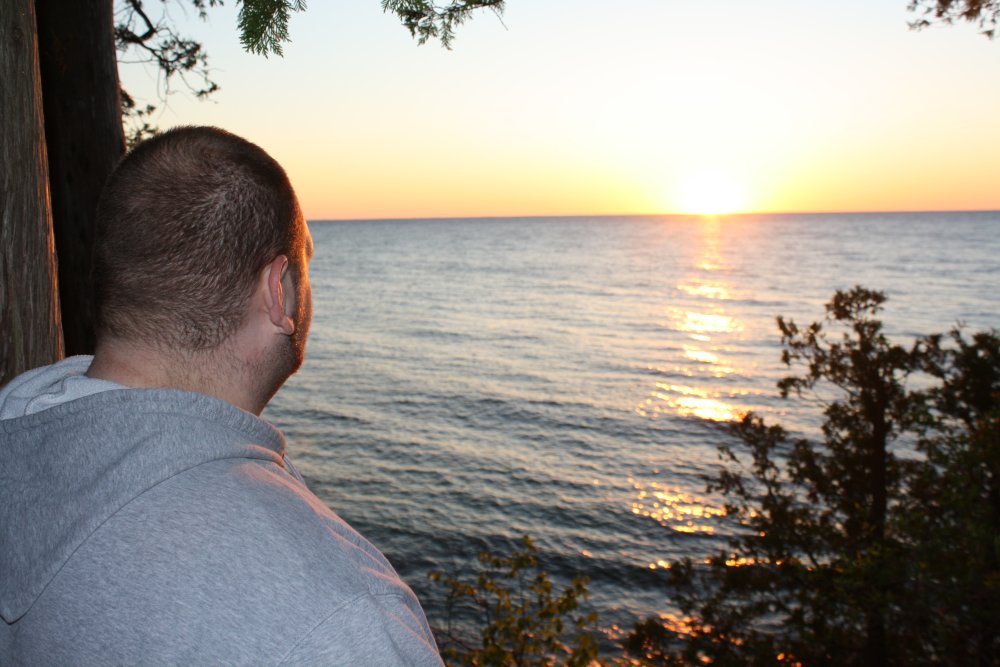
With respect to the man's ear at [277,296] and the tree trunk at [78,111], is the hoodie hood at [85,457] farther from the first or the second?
the tree trunk at [78,111]

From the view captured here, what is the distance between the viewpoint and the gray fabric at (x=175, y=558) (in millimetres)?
969

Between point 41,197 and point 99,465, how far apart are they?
133cm

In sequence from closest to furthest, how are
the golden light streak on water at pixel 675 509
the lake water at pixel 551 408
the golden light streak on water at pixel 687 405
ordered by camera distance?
the lake water at pixel 551 408 → the golden light streak on water at pixel 675 509 → the golden light streak on water at pixel 687 405

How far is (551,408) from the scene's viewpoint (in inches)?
863

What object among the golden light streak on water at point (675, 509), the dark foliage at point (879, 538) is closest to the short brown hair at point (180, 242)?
the dark foliage at point (879, 538)

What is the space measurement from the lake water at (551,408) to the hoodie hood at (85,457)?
1110 centimetres

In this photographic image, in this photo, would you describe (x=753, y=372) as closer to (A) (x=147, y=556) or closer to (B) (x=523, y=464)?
(B) (x=523, y=464)

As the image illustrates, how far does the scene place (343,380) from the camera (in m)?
25.0

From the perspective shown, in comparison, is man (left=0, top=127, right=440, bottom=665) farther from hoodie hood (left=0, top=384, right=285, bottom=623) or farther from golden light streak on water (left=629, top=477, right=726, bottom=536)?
golden light streak on water (left=629, top=477, right=726, bottom=536)

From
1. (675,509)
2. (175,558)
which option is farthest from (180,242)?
(675,509)

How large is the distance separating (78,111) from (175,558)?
2869mm

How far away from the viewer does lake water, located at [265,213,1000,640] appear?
13.8 meters

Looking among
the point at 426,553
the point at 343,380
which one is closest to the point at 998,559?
the point at 426,553

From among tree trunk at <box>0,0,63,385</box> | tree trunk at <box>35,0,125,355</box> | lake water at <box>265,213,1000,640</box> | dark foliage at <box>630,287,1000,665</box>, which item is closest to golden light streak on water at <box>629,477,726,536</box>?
lake water at <box>265,213,1000,640</box>
